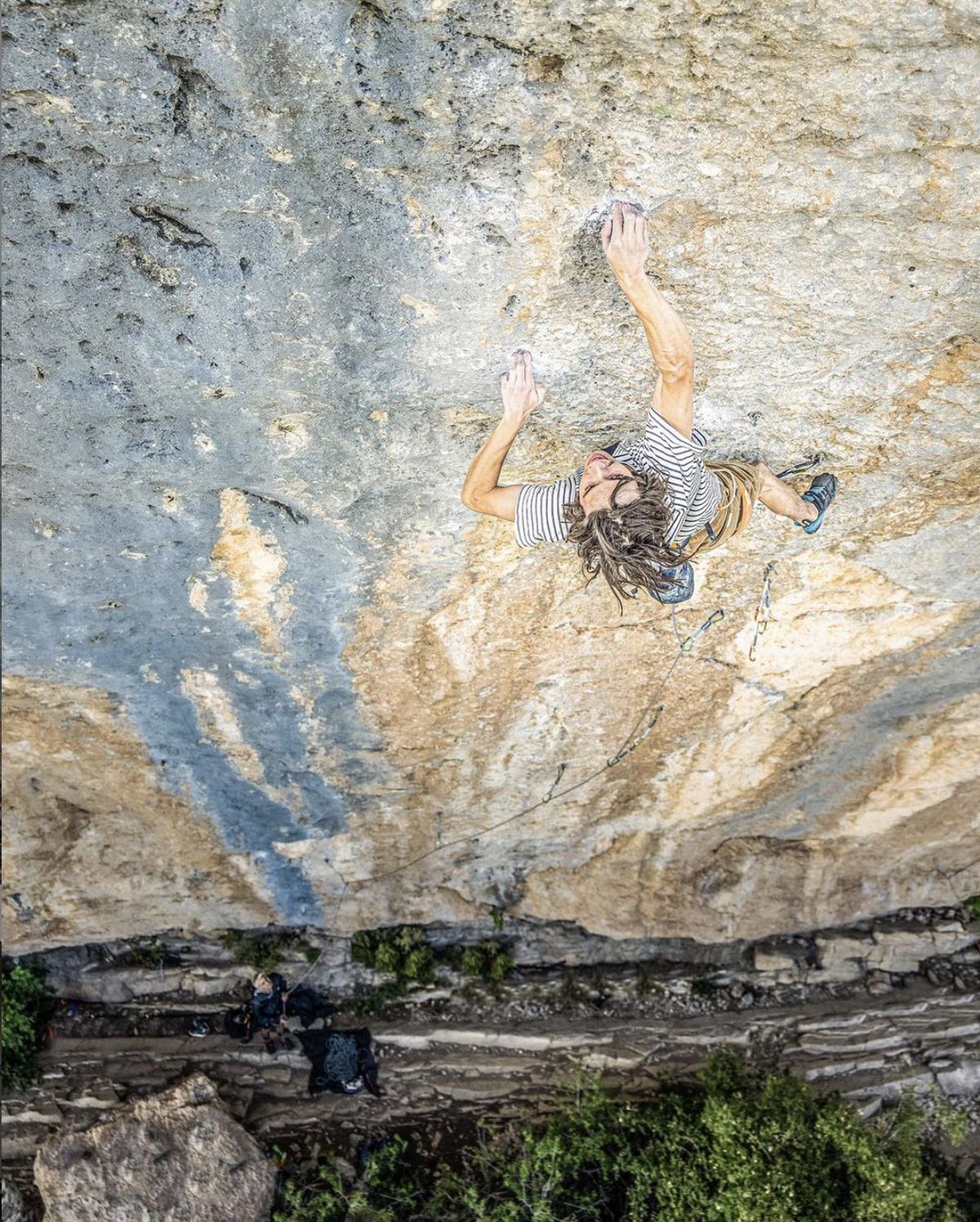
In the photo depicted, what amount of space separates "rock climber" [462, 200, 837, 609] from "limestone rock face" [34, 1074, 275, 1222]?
5.09 metres

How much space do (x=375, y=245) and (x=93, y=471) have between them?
1389 millimetres

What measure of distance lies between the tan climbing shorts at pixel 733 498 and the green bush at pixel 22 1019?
612 cm

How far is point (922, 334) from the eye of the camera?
10.1 feet

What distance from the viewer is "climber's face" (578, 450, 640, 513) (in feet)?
9.28

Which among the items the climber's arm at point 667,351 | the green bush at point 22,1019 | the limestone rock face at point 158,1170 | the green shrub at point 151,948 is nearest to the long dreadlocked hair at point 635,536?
the climber's arm at point 667,351

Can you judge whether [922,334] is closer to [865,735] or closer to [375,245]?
[375,245]

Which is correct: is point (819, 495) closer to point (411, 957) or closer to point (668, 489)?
point (668, 489)

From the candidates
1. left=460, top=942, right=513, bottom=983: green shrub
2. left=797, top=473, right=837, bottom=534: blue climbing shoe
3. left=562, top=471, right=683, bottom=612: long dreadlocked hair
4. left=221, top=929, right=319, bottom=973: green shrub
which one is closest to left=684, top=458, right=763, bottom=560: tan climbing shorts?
left=797, top=473, right=837, bottom=534: blue climbing shoe

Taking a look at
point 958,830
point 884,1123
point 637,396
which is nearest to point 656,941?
point 884,1123

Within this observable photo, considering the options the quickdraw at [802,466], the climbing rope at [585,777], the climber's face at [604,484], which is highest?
the quickdraw at [802,466]

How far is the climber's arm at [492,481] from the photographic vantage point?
3.06 metres

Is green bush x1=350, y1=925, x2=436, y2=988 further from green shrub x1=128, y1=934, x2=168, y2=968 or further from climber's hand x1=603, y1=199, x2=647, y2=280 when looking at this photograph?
climber's hand x1=603, y1=199, x2=647, y2=280

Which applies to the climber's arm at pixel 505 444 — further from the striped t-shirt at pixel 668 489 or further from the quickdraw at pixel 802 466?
the quickdraw at pixel 802 466

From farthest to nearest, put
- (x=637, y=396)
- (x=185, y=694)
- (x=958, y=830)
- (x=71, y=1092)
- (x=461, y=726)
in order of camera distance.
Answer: (x=71, y=1092), (x=958, y=830), (x=461, y=726), (x=185, y=694), (x=637, y=396)
